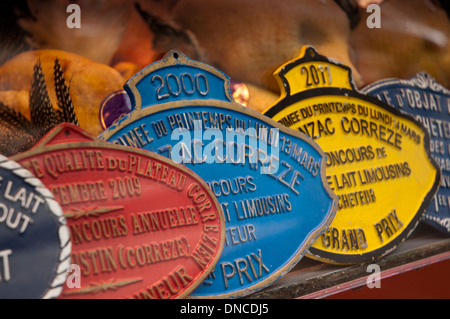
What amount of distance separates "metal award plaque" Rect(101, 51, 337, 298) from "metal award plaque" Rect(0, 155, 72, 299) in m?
0.31

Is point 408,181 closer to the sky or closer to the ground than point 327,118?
closer to the ground

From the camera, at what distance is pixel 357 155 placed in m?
2.17

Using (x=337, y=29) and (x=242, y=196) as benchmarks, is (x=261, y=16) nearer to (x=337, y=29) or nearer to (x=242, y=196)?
(x=337, y=29)

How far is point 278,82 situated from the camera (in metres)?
2.00

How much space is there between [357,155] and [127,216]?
1165mm

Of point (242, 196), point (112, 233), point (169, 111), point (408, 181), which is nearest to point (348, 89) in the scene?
point (408, 181)

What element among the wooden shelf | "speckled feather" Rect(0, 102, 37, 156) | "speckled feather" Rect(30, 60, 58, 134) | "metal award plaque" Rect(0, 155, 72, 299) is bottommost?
the wooden shelf

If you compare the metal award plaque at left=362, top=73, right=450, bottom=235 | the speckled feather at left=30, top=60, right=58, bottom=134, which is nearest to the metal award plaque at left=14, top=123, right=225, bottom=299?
the speckled feather at left=30, top=60, right=58, bottom=134

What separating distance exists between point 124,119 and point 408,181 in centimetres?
145

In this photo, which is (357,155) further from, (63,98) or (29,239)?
(29,239)

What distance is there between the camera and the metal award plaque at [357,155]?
6.60 ft

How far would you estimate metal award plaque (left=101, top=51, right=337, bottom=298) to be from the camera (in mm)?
1592

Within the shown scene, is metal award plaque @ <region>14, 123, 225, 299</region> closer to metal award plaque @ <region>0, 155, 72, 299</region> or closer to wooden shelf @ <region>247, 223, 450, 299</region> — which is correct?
metal award plaque @ <region>0, 155, 72, 299</region>

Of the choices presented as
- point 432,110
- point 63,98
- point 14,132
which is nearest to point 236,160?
point 63,98
